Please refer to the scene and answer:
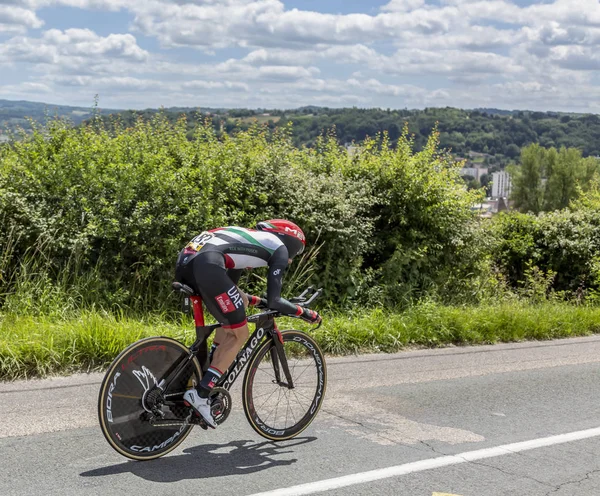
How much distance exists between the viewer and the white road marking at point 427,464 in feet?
15.4

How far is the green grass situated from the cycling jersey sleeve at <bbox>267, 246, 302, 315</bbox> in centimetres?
263

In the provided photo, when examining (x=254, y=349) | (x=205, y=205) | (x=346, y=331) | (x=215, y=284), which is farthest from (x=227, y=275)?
(x=205, y=205)

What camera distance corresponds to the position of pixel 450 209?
1175cm

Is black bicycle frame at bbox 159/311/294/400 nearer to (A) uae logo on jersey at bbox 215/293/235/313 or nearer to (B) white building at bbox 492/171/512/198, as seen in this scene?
(A) uae logo on jersey at bbox 215/293/235/313

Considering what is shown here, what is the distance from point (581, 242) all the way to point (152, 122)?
8538 mm

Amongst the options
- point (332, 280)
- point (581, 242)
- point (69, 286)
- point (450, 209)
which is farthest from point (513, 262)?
point (69, 286)

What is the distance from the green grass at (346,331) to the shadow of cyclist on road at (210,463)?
2246mm

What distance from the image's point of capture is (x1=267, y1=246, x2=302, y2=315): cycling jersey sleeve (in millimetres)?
5215

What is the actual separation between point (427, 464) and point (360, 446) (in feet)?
1.83

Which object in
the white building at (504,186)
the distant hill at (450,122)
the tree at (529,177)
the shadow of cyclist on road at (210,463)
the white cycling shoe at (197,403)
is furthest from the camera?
the white building at (504,186)

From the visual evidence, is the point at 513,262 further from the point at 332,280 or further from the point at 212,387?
the point at 212,387

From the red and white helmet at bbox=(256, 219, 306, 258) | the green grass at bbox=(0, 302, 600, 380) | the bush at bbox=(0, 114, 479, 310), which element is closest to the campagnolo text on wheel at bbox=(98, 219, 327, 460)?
the red and white helmet at bbox=(256, 219, 306, 258)

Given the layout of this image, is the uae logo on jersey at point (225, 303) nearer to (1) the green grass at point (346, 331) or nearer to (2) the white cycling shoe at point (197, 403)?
(2) the white cycling shoe at point (197, 403)

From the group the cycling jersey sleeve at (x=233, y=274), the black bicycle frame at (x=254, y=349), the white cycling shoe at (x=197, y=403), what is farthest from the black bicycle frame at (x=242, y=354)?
the cycling jersey sleeve at (x=233, y=274)
